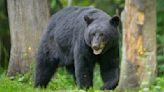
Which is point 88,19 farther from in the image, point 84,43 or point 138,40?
point 138,40

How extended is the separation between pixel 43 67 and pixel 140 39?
12.0ft

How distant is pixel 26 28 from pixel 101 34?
11.6 ft

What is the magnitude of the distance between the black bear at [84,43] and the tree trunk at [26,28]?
163 cm

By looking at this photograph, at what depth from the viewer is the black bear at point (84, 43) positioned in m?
9.93

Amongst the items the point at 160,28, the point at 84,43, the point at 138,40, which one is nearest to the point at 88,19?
the point at 84,43

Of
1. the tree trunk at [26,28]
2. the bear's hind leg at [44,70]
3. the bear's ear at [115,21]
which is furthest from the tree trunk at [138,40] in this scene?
the tree trunk at [26,28]

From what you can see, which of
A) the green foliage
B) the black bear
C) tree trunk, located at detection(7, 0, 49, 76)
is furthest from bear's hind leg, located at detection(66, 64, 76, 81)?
the green foliage

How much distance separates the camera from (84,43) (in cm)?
1015

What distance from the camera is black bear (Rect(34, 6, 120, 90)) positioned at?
32.6 ft

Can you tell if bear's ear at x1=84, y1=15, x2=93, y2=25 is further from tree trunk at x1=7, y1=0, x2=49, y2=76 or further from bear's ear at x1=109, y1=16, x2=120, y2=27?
tree trunk at x1=7, y1=0, x2=49, y2=76

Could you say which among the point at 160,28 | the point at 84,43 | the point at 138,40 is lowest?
the point at 160,28

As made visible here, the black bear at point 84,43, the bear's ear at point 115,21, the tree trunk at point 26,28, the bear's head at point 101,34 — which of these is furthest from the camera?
the tree trunk at point 26,28

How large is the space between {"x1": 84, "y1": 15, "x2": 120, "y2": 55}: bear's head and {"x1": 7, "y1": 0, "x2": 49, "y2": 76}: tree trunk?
10.1 ft

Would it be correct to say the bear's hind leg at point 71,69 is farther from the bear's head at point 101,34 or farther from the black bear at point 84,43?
the bear's head at point 101,34
